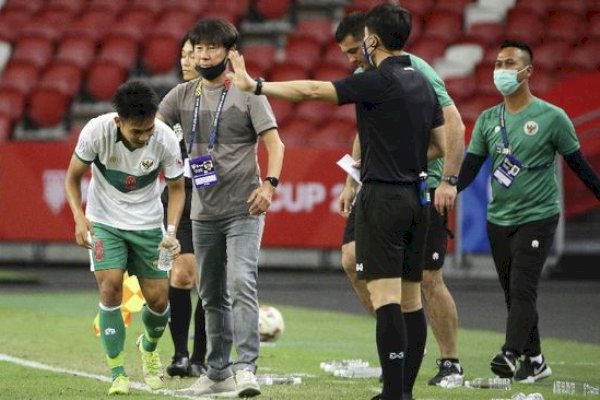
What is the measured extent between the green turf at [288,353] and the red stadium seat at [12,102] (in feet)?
22.5

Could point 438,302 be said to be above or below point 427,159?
below

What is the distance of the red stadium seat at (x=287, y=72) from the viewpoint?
80.5 feet

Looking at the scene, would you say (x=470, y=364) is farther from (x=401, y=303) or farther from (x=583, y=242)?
(x=583, y=242)

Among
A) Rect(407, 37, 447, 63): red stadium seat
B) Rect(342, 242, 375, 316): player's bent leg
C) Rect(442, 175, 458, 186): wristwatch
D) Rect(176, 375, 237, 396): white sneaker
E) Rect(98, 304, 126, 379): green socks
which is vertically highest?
Rect(407, 37, 447, 63): red stadium seat

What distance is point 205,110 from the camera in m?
9.52

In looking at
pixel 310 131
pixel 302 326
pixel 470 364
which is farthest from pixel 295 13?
pixel 470 364

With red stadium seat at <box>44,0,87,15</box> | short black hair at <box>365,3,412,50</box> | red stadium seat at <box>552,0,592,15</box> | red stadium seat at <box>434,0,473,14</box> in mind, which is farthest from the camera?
red stadium seat at <box>44,0,87,15</box>

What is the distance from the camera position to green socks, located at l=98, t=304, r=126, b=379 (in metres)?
9.43

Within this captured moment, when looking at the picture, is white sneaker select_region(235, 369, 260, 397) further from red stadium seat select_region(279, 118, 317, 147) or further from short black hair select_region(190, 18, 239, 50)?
red stadium seat select_region(279, 118, 317, 147)

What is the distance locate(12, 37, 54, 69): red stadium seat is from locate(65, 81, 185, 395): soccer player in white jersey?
1622 cm

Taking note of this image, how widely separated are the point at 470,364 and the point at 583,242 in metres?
9.10

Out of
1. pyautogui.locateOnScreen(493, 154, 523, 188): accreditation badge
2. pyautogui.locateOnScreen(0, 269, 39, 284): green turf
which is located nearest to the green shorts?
pyautogui.locateOnScreen(493, 154, 523, 188): accreditation badge

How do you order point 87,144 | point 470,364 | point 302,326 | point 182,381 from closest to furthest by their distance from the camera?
point 87,144, point 182,381, point 470,364, point 302,326

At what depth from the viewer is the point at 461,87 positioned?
2400 cm
